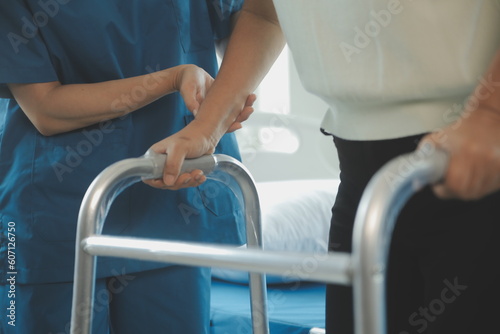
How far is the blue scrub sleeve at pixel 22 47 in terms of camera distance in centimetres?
122

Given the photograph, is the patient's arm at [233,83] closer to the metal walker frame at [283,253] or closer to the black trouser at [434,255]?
the metal walker frame at [283,253]

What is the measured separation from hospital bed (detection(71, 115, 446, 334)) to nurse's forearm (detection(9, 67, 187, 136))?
20 centimetres

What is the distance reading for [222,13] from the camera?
1.38 metres

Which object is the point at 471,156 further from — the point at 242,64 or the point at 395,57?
the point at 242,64

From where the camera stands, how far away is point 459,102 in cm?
88

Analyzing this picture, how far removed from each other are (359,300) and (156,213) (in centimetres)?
75

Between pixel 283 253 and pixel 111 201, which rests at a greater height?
pixel 111 201

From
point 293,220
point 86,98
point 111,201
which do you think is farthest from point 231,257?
point 293,220

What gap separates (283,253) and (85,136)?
0.69m

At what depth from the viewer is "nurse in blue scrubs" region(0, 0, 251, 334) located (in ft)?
4.04

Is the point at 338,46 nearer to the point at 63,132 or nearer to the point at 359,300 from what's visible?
the point at 359,300

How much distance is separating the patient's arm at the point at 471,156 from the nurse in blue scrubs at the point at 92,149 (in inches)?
22.0

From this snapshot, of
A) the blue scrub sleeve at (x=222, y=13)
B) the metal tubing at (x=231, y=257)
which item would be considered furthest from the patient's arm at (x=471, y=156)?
the blue scrub sleeve at (x=222, y=13)

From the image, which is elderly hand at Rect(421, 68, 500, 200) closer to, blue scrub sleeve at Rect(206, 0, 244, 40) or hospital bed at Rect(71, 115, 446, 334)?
hospital bed at Rect(71, 115, 446, 334)
